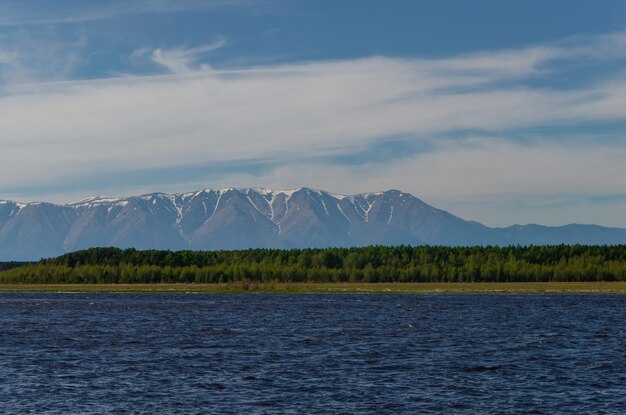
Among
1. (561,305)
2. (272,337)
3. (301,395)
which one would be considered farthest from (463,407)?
(561,305)

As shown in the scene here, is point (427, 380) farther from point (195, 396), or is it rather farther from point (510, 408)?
point (195, 396)

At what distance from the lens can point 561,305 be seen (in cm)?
14788

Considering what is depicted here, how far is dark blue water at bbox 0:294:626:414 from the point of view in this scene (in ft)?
160

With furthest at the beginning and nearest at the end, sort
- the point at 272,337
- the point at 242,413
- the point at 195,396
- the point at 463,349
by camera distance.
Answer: the point at 272,337 < the point at 463,349 < the point at 195,396 < the point at 242,413

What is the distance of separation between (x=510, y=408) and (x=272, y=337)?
40.5m

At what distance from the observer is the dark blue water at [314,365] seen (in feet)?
160

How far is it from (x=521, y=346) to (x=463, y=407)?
3107 centimetres

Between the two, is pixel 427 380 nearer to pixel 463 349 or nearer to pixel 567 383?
pixel 567 383

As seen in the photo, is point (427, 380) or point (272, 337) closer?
point (427, 380)

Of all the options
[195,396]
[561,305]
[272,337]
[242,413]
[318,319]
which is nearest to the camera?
[242,413]

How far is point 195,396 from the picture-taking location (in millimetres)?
50656

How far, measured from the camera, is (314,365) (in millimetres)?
63688

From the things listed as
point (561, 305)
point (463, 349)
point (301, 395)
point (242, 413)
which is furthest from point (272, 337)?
point (561, 305)

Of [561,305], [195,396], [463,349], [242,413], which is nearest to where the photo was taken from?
[242,413]
